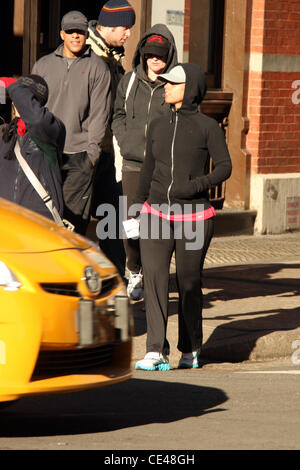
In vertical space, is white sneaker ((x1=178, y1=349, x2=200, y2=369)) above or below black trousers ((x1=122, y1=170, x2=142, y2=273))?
below

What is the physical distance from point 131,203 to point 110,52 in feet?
4.15

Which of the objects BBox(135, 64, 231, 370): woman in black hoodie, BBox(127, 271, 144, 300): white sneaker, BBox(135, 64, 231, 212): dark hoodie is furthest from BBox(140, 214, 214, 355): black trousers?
BBox(127, 271, 144, 300): white sneaker

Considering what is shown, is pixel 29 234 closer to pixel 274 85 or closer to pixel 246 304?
pixel 246 304

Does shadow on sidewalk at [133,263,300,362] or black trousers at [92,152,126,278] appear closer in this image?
shadow on sidewalk at [133,263,300,362]

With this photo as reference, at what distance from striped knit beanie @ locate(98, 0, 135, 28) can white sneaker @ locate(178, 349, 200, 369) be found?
2.90 m

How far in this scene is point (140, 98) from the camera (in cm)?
968

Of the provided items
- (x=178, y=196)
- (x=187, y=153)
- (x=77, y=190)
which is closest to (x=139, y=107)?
(x=77, y=190)

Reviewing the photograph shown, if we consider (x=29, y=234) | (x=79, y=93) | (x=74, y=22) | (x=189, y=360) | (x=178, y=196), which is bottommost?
(x=189, y=360)

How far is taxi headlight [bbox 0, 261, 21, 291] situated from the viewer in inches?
228

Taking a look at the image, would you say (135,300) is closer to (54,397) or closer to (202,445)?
(54,397)

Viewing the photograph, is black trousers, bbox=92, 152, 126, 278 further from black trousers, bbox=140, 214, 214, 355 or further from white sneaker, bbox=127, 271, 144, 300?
black trousers, bbox=140, 214, 214, 355

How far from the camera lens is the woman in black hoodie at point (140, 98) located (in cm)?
962

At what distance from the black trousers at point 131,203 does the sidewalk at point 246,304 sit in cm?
38

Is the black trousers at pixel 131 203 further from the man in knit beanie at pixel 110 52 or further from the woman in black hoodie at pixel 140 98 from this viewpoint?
the man in knit beanie at pixel 110 52
